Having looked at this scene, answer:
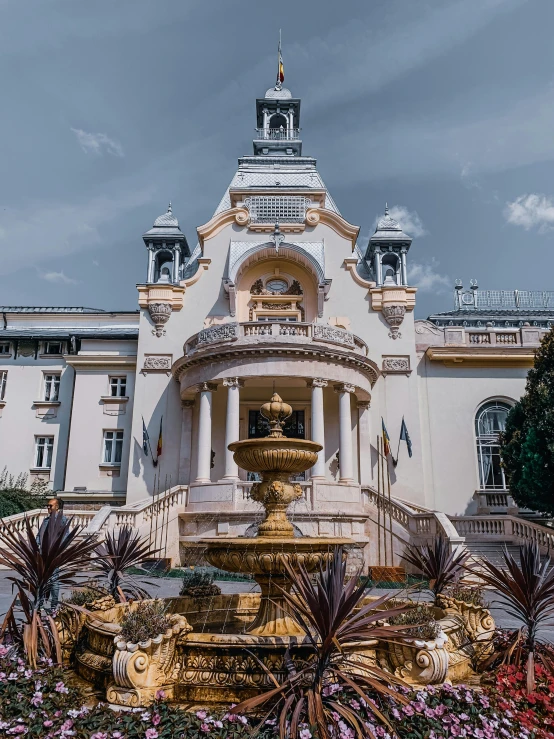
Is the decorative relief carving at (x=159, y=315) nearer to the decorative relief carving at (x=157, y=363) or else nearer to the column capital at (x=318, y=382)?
the decorative relief carving at (x=157, y=363)

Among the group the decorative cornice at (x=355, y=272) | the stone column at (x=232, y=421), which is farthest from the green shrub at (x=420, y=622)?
the decorative cornice at (x=355, y=272)

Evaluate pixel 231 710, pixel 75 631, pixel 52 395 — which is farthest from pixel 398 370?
pixel 231 710

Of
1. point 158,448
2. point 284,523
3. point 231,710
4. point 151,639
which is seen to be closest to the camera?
point 231,710

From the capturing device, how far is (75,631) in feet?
25.6

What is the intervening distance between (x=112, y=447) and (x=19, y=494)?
4626 mm

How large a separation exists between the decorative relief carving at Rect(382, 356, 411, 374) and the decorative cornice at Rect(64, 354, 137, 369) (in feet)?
41.8

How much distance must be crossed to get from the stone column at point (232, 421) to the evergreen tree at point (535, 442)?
10.8 meters

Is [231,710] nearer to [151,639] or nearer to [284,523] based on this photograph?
[151,639]

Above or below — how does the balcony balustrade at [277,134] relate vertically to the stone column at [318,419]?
above

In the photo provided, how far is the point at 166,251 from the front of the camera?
31000 mm

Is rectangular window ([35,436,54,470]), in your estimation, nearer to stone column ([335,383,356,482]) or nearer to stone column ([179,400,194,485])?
stone column ([179,400,194,485])

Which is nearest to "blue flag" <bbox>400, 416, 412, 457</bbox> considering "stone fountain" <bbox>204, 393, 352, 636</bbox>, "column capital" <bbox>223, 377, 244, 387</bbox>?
"column capital" <bbox>223, 377, 244, 387</bbox>

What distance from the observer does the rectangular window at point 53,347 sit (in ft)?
103

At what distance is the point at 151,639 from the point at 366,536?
54.2ft
